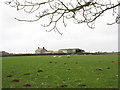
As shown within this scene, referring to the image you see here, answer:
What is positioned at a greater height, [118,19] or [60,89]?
[118,19]

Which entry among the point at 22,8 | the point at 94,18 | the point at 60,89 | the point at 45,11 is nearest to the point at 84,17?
the point at 94,18

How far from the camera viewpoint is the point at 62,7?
27.7 feet

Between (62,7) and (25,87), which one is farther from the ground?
(62,7)

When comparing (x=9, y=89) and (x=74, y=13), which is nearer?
(x=74, y=13)

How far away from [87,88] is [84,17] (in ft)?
21.2

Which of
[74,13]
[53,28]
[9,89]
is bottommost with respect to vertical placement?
[9,89]

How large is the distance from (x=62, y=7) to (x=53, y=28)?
0.82m

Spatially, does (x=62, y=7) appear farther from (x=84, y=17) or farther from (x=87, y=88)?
(x=87, y=88)

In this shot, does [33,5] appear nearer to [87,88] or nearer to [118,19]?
[118,19]

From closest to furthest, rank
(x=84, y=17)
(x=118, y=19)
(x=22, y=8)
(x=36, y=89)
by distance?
1. (x=22, y=8)
2. (x=84, y=17)
3. (x=118, y=19)
4. (x=36, y=89)

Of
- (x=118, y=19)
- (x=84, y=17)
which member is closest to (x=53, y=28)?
(x=84, y=17)

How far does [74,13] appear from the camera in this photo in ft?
27.8

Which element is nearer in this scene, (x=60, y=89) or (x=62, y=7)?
(x=62, y=7)

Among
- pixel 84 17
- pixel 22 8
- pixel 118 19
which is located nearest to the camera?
pixel 22 8
